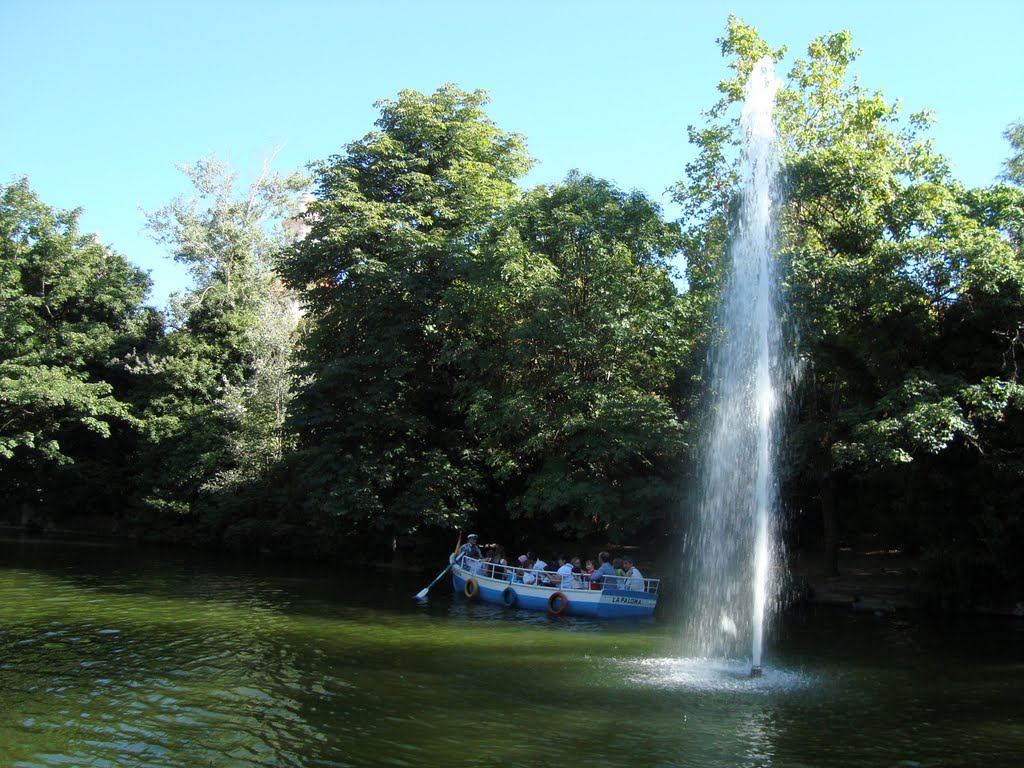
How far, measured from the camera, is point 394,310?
32.5m

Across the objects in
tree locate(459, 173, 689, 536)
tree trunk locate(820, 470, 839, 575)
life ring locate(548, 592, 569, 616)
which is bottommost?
life ring locate(548, 592, 569, 616)

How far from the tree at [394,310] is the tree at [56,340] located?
548 inches

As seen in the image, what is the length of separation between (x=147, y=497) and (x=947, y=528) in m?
35.6

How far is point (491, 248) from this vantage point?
1065 inches

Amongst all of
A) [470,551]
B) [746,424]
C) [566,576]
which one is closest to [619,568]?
[566,576]

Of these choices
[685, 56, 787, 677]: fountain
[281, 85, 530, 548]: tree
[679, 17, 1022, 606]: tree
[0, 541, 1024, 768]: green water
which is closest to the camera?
[0, 541, 1024, 768]: green water

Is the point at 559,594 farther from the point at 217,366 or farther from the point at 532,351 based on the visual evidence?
the point at 217,366

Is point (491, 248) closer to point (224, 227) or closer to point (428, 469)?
point (428, 469)

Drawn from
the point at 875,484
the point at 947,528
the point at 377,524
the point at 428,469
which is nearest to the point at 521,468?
the point at 428,469

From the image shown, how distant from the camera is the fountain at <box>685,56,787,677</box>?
1636 centimetres

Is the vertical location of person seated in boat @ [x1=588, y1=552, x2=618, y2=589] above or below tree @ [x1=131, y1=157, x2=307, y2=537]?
below

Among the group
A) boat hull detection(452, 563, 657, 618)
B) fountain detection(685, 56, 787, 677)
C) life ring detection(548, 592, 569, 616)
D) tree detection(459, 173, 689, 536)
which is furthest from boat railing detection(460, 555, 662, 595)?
tree detection(459, 173, 689, 536)

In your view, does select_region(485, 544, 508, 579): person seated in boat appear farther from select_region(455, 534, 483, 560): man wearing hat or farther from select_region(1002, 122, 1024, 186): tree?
select_region(1002, 122, 1024, 186): tree

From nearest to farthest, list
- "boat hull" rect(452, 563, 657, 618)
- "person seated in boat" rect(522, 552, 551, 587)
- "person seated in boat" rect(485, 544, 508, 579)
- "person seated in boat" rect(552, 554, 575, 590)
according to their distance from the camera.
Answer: "boat hull" rect(452, 563, 657, 618) → "person seated in boat" rect(552, 554, 575, 590) → "person seated in boat" rect(522, 552, 551, 587) → "person seated in boat" rect(485, 544, 508, 579)
